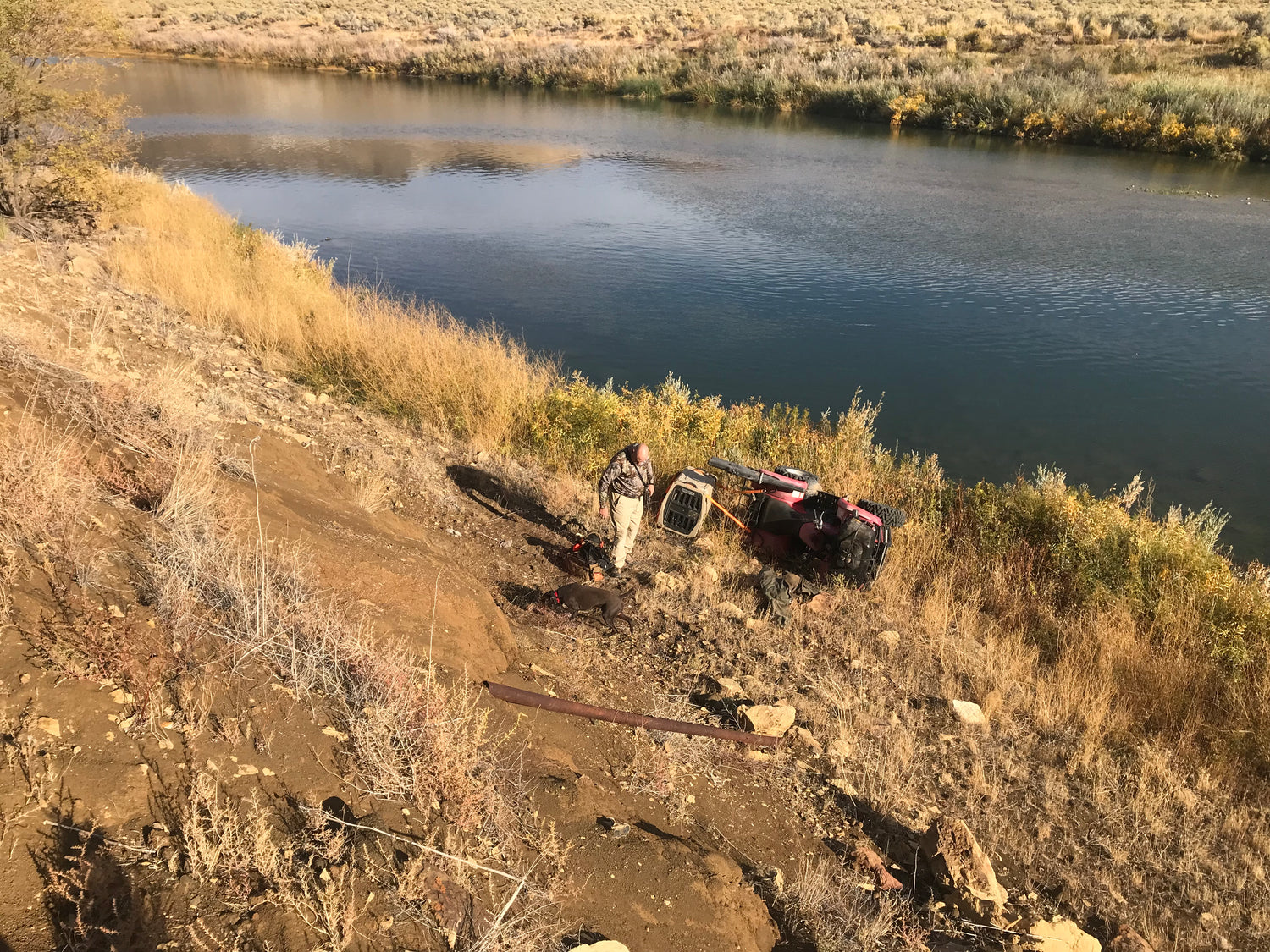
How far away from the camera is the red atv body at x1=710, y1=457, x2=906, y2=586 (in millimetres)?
6938

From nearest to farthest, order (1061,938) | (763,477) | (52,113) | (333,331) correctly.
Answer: (1061,938) → (763,477) → (333,331) → (52,113)

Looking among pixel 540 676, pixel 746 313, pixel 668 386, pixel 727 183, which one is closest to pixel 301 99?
pixel 727 183

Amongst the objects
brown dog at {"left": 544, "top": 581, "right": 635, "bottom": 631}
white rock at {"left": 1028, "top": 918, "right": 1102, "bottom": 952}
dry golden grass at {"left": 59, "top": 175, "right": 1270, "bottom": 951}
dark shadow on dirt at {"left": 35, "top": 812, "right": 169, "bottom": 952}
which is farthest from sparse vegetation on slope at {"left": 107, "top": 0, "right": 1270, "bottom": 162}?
dark shadow on dirt at {"left": 35, "top": 812, "right": 169, "bottom": 952}

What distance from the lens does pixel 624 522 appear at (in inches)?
286

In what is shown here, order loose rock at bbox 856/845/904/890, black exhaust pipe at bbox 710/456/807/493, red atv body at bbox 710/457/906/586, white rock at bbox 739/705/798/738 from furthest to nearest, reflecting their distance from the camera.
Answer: black exhaust pipe at bbox 710/456/807/493 < red atv body at bbox 710/457/906/586 < white rock at bbox 739/705/798/738 < loose rock at bbox 856/845/904/890

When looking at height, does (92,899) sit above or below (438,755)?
above

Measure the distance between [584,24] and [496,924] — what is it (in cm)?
6752

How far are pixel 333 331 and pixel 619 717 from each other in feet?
28.1

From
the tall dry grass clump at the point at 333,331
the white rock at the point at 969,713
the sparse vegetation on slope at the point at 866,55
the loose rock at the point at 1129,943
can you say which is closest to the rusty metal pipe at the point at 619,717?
the white rock at the point at 969,713

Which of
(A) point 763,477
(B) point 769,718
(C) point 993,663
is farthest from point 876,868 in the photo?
(A) point 763,477

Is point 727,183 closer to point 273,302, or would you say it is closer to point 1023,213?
point 1023,213

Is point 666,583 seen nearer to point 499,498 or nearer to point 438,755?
point 499,498

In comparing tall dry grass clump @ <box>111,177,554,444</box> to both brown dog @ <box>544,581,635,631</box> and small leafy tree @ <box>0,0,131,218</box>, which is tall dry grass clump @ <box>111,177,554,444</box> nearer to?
small leafy tree @ <box>0,0,131,218</box>

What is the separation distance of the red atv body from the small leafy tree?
12.1 metres
